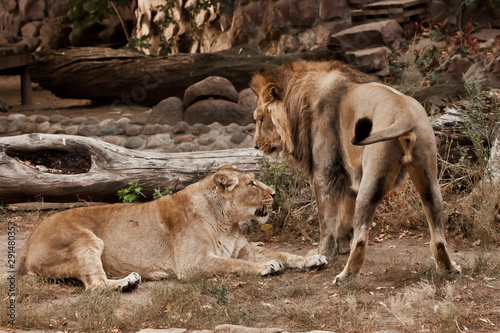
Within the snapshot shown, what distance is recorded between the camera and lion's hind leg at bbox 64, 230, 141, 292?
17.2ft

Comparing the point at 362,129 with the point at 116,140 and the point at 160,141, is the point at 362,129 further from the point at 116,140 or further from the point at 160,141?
the point at 116,140

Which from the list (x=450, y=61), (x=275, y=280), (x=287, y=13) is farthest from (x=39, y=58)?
(x=275, y=280)

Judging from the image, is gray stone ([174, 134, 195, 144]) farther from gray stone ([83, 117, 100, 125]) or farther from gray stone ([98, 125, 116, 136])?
gray stone ([83, 117, 100, 125])

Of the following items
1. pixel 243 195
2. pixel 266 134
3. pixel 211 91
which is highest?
Answer: pixel 266 134

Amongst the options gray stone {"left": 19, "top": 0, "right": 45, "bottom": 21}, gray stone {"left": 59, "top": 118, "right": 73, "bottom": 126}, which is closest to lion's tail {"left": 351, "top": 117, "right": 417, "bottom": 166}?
gray stone {"left": 59, "top": 118, "right": 73, "bottom": 126}

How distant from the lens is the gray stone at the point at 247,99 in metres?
10.9

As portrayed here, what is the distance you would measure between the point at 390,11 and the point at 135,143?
18.2ft

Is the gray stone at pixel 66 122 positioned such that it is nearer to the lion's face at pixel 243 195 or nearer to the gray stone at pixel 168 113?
the gray stone at pixel 168 113

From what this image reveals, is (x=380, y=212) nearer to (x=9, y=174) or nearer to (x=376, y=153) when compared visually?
(x=376, y=153)

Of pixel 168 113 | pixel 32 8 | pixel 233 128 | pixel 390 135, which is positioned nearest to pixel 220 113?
pixel 233 128

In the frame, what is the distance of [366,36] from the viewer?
39.8 ft

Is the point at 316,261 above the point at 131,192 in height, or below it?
above

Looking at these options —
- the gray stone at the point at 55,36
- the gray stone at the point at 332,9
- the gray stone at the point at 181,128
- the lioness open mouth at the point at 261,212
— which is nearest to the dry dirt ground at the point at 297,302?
the lioness open mouth at the point at 261,212

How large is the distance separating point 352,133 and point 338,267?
3.50 ft
